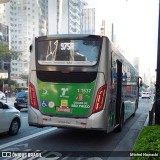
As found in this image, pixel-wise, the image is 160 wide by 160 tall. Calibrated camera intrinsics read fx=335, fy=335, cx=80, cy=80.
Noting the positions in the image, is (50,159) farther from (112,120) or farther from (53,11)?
(53,11)

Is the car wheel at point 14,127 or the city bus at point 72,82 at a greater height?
the city bus at point 72,82

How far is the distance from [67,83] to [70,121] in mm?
1119

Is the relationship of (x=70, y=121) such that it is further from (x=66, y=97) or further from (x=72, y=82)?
(x=72, y=82)

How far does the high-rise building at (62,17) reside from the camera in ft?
517

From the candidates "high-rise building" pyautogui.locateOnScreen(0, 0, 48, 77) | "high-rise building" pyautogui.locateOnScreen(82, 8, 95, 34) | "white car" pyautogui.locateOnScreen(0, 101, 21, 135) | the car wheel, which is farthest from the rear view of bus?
"high-rise building" pyautogui.locateOnScreen(82, 8, 95, 34)

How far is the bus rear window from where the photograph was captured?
9875mm

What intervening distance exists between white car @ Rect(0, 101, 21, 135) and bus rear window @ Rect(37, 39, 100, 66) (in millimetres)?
2286

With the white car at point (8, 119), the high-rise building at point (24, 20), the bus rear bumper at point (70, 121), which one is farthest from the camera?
the high-rise building at point (24, 20)

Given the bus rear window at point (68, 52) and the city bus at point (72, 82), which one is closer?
the city bus at point (72, 82)

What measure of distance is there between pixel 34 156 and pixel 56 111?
77.1 inches

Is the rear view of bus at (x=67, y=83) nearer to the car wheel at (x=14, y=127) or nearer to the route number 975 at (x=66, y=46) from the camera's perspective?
the route number 975 at (x=66, y=46)

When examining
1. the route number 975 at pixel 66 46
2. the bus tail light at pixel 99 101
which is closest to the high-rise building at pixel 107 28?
the route number 975 at pixel 66 46

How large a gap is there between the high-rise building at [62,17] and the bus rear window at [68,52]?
5667 inches

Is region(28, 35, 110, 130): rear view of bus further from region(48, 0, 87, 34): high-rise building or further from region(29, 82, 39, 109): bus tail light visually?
region(48, 0, 87, 34): high-rise building
